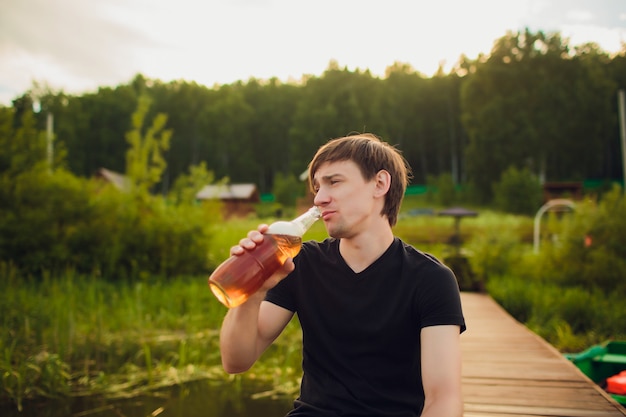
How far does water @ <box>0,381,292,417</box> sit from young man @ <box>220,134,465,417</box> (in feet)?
7.05

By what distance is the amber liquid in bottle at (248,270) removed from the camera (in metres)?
1.43

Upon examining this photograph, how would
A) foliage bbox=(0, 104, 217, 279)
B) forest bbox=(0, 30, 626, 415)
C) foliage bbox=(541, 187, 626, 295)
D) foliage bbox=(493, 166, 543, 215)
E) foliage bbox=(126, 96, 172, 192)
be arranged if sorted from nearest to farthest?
forest bbox=(0, 30, 626, 415)
foliage bbox=(541, 187, 626, 295)
foliage bbox=(0, 104, 217, 279)
foliage bbox=(126, 96, 172, 192)
foliage bbox=(493, 166, 543, 215)

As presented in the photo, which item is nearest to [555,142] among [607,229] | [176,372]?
[607,229]

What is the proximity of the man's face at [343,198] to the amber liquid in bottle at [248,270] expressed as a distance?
0.17 m

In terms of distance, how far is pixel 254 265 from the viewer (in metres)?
1.46

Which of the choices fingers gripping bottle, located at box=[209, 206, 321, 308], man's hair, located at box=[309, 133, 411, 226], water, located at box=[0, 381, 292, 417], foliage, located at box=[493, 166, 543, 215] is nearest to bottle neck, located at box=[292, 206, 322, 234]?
fingers gripping bottle, located at box=[209, 206, 321, 308]

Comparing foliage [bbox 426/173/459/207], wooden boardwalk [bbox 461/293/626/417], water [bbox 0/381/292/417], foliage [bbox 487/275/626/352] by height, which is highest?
foliage [bbox 426/173/459/207]

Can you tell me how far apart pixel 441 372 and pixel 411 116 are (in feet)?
139

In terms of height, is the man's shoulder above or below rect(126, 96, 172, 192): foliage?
below

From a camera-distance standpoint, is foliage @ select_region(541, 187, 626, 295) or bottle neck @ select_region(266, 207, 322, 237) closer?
bottle neck @ select_region(266, 207, 322, 237)

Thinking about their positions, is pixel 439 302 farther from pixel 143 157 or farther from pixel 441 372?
pixel 143 157

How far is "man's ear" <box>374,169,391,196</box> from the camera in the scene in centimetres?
172

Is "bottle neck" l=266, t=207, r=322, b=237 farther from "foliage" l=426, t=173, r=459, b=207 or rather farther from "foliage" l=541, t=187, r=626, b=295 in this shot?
"foliage" l=426, t=173, r=459, b=207

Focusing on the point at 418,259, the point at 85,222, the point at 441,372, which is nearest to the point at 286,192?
the point at 85,222
